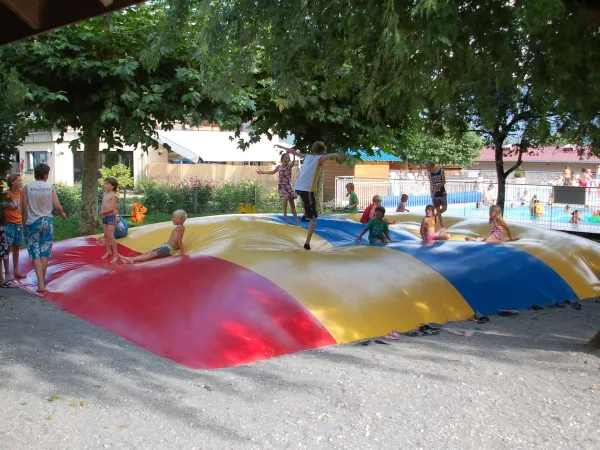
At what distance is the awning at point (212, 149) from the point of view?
2962 centimetres

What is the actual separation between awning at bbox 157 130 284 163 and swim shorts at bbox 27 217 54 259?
21.5 m

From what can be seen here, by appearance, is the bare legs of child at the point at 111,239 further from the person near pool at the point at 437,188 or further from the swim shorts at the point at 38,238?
the person near pool at the point at 437,188

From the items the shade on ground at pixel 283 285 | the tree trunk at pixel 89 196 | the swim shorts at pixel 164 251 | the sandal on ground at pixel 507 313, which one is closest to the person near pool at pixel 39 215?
the shade on ground at pixel 283 285

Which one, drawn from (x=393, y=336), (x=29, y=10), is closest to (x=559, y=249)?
(x=393, y=336)

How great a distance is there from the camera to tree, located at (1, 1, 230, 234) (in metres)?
11.4

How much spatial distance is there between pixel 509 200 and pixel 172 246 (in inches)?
588

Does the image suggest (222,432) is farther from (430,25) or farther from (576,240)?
(576,240)

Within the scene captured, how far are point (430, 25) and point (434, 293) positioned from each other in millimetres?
3812

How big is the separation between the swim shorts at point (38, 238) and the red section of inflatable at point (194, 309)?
0.52m

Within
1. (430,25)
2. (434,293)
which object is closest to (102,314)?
(434,293)

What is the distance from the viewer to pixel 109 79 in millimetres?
11852

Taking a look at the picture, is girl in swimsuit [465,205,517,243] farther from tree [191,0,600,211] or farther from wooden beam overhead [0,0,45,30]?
wooden beam overhead [0,0,45,30]

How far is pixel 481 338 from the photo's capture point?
6.65m

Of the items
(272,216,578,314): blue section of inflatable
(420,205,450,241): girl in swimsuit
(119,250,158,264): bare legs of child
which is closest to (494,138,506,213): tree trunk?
(420,205,450,241): girl in swimsuit
